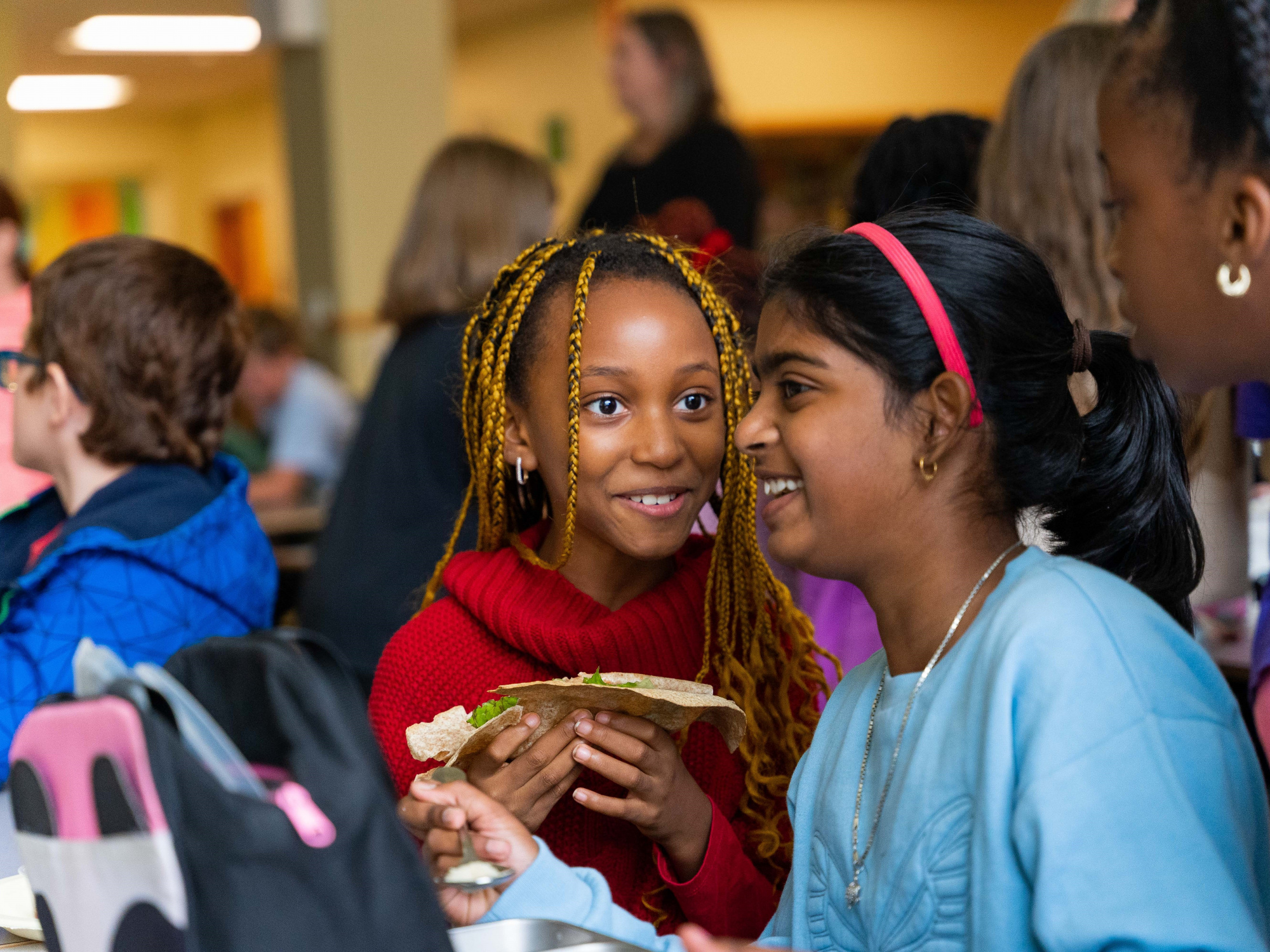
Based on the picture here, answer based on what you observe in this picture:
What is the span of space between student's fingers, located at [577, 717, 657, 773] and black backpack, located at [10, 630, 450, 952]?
44 cm

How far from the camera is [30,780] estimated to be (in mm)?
1021

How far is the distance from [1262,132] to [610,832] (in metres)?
1.03

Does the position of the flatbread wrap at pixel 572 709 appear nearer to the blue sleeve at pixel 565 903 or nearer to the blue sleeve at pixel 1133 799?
the blue sleeve at pixel 565 903

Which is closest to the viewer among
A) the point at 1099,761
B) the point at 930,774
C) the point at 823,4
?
the point at 1099,761

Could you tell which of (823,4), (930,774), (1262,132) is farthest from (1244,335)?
(823,4)

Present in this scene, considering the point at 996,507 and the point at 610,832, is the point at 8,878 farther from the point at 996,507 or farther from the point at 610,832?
the point at 996,507

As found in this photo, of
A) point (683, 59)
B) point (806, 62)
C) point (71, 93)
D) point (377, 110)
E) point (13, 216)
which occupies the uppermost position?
point (71, 93)

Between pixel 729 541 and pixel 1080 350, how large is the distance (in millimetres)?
554

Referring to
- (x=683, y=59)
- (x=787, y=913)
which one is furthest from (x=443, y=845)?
(x=683, y=59)

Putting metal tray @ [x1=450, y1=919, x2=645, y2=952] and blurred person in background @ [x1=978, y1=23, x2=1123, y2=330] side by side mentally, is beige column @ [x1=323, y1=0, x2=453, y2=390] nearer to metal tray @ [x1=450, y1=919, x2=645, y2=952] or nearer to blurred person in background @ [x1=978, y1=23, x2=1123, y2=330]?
blurred person in background @ [x1=978, y1=23, x2=1123, y2=330]

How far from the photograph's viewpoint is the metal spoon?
1.04m

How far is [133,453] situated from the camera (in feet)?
6.97

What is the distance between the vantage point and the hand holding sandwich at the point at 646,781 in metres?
1.37

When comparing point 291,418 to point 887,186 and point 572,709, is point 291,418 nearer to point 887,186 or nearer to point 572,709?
point 887,186
